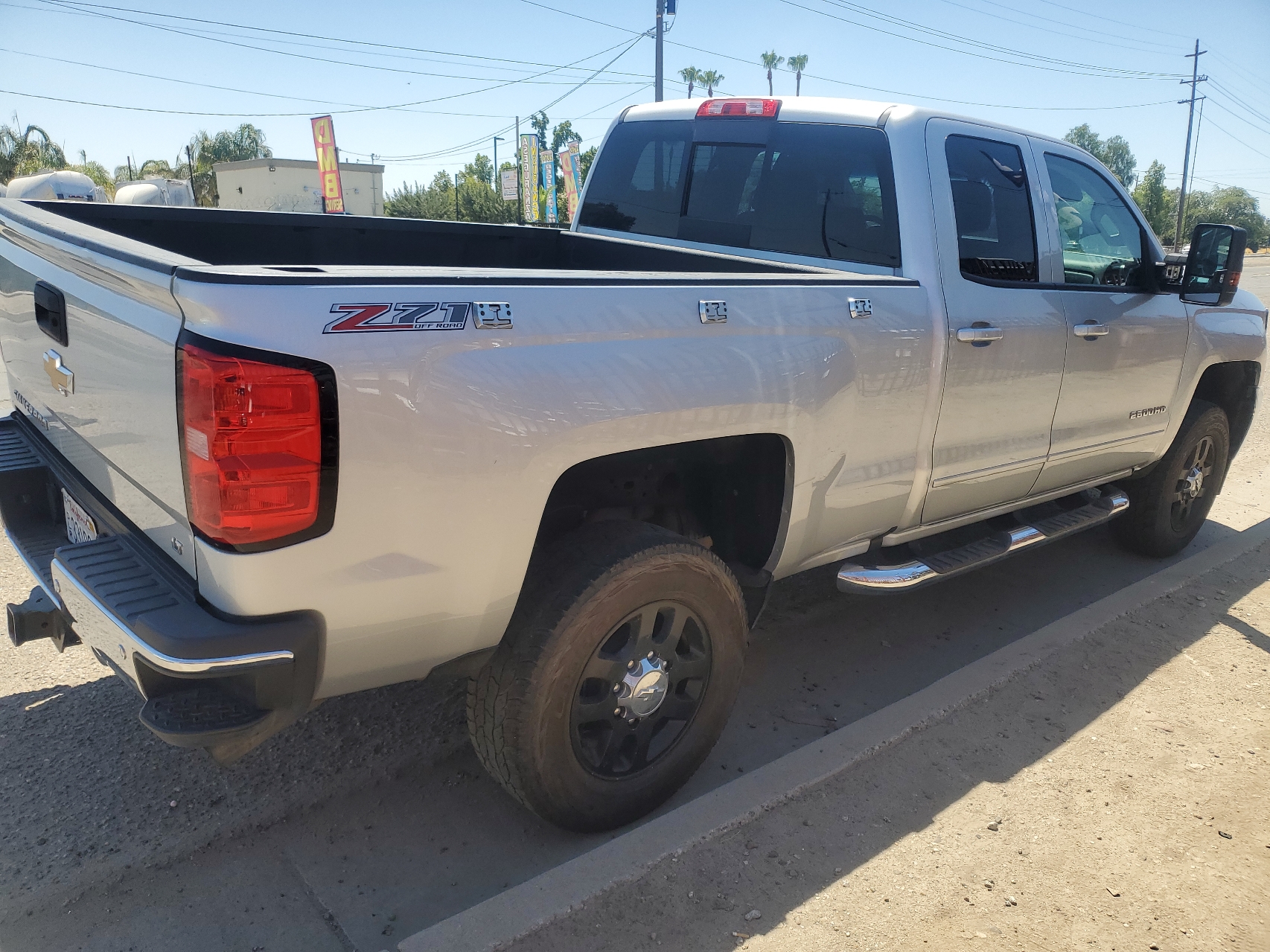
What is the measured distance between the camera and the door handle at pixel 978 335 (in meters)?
3.22

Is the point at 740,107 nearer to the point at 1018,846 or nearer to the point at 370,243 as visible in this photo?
the point at 370,243

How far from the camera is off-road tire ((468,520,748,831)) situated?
234 cm

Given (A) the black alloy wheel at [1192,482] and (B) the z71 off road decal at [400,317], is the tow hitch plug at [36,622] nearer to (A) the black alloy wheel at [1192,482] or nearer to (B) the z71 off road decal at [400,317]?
(B) the z71 off road decal at [400,317]

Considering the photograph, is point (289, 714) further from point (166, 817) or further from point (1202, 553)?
point (1202, 553)

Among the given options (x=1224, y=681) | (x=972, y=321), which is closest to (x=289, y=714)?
(x=972, y=321)

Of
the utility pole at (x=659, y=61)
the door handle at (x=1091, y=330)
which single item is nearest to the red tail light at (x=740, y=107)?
the door handle at (x=1091, y=330)

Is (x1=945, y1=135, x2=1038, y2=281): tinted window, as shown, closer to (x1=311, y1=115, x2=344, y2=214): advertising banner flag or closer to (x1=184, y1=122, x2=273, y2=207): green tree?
(x1=311, y1=115, x2=344, y2=214): advertising banner flag

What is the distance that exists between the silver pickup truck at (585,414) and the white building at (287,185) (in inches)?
1710

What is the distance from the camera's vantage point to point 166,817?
2631 mm

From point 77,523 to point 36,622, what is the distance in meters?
0.28

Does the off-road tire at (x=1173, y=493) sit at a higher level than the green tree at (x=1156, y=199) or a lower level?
lower

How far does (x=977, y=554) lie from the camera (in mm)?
3717

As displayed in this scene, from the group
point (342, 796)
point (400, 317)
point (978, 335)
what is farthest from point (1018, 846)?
point (400, 317)

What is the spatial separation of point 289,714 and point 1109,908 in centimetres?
216
